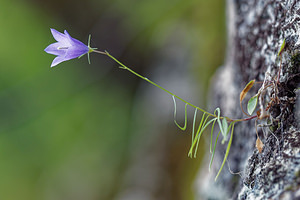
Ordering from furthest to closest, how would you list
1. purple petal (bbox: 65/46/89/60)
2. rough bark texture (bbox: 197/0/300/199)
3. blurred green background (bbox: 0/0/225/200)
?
blurred green background (bbox: 0/0/225/200)
purple petal (bbox: 65/46/89/60)
rough bark texture (bbox: 197/0/300/199)

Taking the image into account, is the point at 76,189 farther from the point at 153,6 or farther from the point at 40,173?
the point at 153,6

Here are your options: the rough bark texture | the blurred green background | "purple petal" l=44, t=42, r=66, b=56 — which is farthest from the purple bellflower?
the blurred green background

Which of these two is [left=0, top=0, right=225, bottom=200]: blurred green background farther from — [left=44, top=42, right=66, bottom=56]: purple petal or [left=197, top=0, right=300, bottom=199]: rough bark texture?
[left=44, top=42, right=66, bottom=56]: purple petal

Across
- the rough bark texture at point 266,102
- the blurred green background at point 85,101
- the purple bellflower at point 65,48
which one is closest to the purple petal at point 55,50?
the purple bellflower at point 65,48

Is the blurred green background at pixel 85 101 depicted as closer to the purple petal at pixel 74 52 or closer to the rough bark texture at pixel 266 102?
the rough bark texture at pixel 266 102

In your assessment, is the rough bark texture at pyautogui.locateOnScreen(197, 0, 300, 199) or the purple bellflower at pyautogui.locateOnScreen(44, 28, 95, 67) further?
the purple bellflower at pyautogui.locateOnScreen(44, 28, 95, 67)
